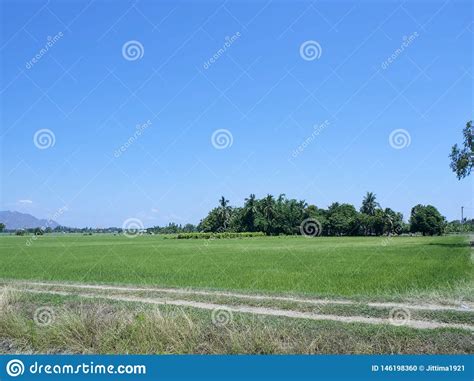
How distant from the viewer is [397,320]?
10.0m

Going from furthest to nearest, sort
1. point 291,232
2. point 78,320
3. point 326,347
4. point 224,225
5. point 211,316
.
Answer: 1. point 291,232
2. point 224,225
3. point 211,316
4. point 78,320
5. point 326,347

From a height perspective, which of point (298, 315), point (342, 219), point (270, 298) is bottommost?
point (298, 315)

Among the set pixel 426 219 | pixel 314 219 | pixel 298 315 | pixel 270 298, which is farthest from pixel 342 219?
pixel 298 315

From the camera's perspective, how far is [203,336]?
28.9 feet

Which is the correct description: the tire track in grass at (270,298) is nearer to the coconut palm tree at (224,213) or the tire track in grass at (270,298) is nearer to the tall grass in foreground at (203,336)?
the tall grass in foreground at (203,336)

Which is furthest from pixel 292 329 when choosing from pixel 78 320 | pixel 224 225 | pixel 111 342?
pixel 224 225

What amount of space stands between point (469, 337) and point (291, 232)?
265ft

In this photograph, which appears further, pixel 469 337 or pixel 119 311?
pixel 119 311

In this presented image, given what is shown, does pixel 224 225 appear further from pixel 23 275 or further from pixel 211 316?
pixel 211 316

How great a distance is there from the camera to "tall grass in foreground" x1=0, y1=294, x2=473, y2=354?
26.5 feet

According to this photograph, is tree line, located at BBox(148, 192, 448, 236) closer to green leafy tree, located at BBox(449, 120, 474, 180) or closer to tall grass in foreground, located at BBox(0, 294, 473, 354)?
green leafy tree, located at BBox(449, 120, 474, 180)

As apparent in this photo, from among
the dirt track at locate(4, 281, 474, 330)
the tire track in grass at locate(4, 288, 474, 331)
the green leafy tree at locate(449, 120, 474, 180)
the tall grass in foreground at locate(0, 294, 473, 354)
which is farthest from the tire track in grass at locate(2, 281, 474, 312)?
the green leafy tree at locate(449, 120, 474, 180)

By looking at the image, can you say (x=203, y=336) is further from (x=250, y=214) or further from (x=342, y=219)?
(x=342, y=219)

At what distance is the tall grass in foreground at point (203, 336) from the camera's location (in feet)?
A: 26.5
